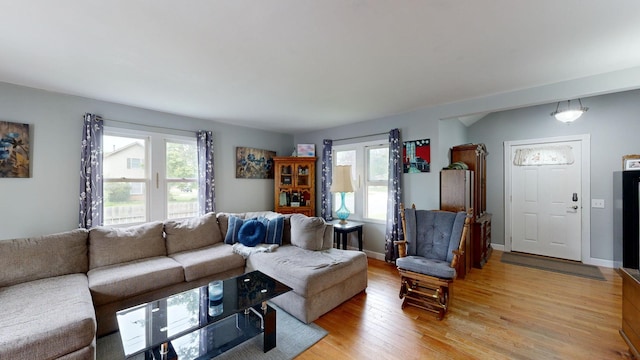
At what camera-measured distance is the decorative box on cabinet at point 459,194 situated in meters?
3.39

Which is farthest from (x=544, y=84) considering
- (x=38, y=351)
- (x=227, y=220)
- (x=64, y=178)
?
(x=64, y=178)

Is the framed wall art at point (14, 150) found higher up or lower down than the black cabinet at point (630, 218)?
higher up

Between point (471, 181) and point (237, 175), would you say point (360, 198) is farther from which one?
point (237, 175)

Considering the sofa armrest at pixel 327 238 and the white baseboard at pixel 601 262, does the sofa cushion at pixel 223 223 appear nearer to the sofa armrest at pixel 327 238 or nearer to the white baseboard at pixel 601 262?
the sofa armrest at pixel 327 238

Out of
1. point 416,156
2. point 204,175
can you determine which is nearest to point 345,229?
point 416,156

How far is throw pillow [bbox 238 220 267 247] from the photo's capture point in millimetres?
3293

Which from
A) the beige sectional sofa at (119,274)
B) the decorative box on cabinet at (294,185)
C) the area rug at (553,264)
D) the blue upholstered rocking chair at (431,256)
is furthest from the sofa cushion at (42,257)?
the area rug at (553,264)

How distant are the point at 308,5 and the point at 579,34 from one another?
1.95 m

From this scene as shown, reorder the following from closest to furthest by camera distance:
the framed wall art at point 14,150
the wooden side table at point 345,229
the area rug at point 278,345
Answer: the area rug at point 278,345
the framed wall art at point 14,150
the wooden side table at point 345,229

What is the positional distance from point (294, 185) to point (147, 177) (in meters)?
2.41

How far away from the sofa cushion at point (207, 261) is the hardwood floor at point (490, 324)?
4.16 feet

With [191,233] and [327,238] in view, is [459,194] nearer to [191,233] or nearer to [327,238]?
[327,238]

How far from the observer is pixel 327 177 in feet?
15.7

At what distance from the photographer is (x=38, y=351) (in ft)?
4.75
